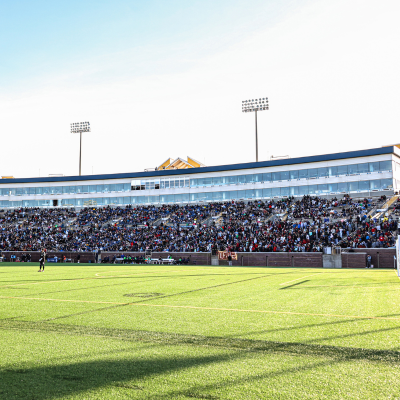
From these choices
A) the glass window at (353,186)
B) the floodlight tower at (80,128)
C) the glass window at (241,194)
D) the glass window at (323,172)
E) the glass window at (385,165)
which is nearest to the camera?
the glass window at (385,165)

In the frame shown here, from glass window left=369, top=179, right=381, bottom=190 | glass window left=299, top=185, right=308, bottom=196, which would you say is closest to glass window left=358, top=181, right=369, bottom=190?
glass window left=369, top=179, right=381, bottom=190

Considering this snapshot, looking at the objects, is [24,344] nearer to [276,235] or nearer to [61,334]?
[61,334]

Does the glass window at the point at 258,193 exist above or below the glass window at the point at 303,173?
below

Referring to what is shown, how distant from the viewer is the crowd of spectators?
143ft

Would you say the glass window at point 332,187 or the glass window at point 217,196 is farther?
the glass window at point 217,196

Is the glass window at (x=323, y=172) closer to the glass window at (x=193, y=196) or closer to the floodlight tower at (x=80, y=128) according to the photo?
the glass window at (x=193, y=196)

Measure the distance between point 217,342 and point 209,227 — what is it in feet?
160

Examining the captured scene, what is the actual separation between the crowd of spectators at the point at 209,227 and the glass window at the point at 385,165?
607cm

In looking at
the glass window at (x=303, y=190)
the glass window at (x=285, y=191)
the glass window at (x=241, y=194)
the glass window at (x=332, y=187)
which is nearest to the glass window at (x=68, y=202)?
the glass window at (x=241, y=194)

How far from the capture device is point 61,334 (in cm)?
788

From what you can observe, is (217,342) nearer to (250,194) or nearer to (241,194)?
(250,194)

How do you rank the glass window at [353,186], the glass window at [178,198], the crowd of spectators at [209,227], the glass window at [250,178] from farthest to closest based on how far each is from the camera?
1. the glass window at [178,198]
2. the glass window at [250,178]
3. the glass window at [353,186]
4. the crowd of spectators at [209,227]

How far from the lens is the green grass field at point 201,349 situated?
4859mm

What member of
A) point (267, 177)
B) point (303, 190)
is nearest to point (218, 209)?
point (267, 177)
